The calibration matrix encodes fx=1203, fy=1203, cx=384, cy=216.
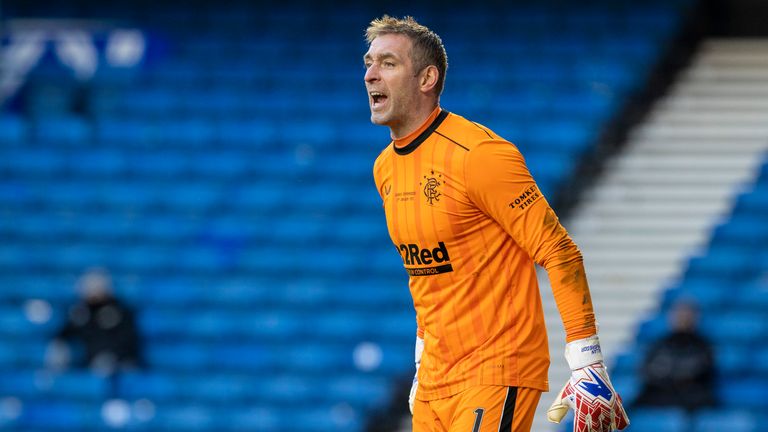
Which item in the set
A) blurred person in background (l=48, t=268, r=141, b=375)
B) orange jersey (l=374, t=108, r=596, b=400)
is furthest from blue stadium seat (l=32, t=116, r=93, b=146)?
orange jersey (l=374, t=108, r=596, b=400)

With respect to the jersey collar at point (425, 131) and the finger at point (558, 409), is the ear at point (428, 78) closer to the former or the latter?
the jersey collar at point (425, 131)

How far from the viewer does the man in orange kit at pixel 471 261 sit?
11.2 ft

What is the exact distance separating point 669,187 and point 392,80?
6.76 meters

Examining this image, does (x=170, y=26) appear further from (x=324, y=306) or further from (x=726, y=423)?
(x=726, y=423)

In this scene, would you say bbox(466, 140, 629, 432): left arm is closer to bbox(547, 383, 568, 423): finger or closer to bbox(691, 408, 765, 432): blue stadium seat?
bbox(547, 383, 568, 423): finger

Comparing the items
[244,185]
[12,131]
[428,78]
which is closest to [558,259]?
[428,78]

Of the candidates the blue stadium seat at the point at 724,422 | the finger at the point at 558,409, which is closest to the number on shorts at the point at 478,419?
the finger at the point at 558,409

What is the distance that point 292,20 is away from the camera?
11.5 meters

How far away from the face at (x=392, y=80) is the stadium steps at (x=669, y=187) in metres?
→ 5.56

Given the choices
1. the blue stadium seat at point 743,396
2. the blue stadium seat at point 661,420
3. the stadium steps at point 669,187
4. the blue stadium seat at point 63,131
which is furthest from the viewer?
the blue stadium seat at point 63,131

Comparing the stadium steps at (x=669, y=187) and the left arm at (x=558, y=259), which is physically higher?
the left arm at (x=558, y=259)

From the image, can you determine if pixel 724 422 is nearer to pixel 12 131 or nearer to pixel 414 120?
pixel 414 120

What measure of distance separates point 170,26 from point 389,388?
458cm

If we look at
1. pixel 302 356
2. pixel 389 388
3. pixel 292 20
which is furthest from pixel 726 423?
pixel 292 20
